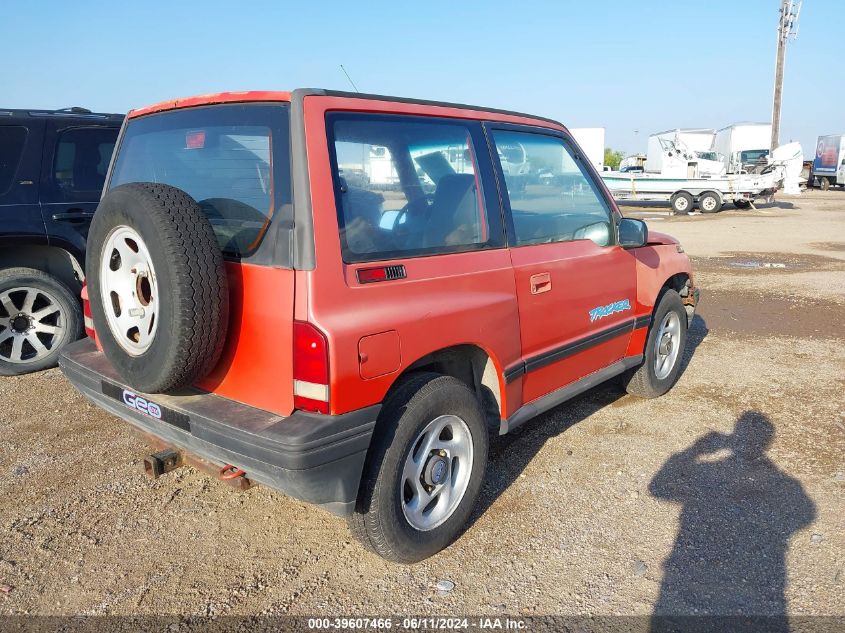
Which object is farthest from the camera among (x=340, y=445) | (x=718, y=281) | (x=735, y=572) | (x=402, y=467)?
(x=718, y=281)

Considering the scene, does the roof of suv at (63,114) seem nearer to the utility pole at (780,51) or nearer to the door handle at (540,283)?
the door handle at (540,283)

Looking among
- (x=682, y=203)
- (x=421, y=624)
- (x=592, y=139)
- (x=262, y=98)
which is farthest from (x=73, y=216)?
(x=592, y=139)

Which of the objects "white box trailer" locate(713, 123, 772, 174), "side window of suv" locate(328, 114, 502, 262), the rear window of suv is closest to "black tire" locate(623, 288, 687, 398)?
"side window of suv" locate(328, 114, 502, 262)

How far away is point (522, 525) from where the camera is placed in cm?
316

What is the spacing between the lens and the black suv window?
494 cm

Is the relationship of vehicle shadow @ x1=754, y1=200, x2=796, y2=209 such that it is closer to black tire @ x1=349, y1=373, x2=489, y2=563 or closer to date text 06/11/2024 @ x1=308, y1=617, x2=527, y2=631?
black tire @ x1=349, y1=373, x2=489, y2=563

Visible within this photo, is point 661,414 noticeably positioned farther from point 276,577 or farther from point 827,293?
point 827,293

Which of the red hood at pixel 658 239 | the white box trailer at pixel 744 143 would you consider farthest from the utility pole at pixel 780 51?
the red hood at pixel 658 239

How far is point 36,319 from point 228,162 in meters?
3.41

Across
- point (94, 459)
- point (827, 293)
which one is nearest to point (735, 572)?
point (94, 459)

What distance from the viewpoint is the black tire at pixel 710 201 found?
78.1ft

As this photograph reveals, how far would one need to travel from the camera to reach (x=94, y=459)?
3783 millimetres

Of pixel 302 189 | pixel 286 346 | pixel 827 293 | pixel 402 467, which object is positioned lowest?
pixel 827 293

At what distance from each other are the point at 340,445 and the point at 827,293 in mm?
8641
